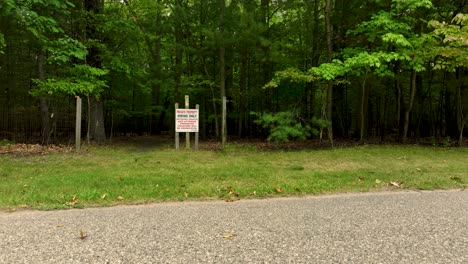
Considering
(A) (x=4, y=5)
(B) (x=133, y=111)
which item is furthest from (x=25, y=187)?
(B) (x=133, y=111)

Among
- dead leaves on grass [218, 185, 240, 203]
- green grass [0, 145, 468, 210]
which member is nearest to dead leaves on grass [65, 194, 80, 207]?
green grass [0, 145, 468, 210]

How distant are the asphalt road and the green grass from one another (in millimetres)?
560

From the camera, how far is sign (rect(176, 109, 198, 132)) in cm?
1126

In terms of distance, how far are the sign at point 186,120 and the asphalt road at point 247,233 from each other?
260 inches

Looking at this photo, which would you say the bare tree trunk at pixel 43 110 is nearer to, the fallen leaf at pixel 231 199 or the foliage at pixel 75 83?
the foliage at pixel 75 83

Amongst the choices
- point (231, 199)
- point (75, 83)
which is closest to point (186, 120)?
point (75, 83)

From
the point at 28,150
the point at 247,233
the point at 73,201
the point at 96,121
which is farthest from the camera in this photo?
the point at 96,121

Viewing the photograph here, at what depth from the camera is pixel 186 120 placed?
1138 cm

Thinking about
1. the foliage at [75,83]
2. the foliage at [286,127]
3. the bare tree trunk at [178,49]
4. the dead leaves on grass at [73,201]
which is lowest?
the dead leaves on grass at [73,201]

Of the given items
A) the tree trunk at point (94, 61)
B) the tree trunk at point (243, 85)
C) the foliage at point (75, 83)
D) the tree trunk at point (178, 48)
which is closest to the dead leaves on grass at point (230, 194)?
the foliage at point (75, 83)

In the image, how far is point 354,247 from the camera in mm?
3229

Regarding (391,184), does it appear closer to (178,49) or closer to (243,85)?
(178,49)

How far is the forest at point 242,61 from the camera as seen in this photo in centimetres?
1103

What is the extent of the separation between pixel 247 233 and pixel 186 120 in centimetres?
813
